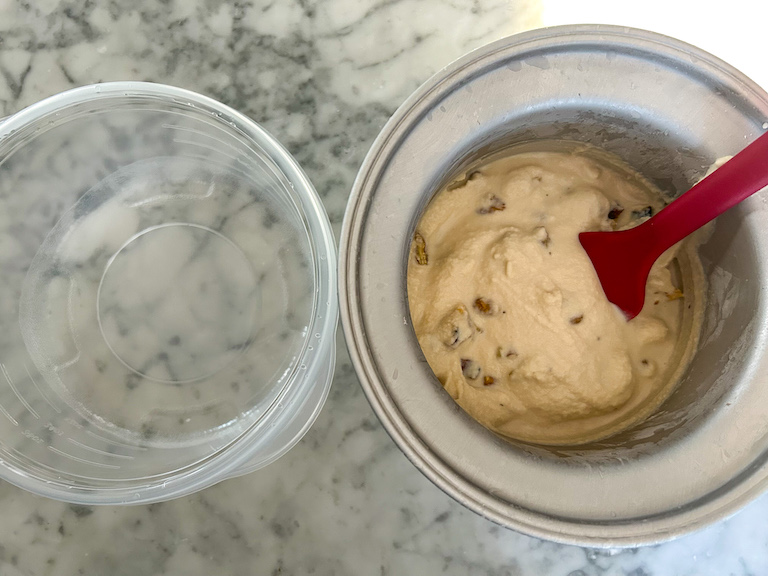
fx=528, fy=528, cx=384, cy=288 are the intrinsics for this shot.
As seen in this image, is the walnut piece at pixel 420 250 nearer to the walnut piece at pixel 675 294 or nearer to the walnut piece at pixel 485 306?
the walnut piece at pixel 485 306

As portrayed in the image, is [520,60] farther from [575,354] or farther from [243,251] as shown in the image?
[243,251]

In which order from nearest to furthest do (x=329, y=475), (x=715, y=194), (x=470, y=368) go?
(x=715, y=194), (x=470, y=368), (x=329, y=475)

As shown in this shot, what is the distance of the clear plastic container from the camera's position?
25.0 inches

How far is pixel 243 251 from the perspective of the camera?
0.67 metres

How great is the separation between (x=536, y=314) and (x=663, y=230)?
130 mm

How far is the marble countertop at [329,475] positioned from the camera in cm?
61

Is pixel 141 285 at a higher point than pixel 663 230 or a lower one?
higher

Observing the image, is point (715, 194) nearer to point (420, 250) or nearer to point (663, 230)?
point (663, 230)

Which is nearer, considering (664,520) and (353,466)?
(664,520)

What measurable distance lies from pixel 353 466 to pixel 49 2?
697 millimetres

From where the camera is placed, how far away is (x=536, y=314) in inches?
19.4

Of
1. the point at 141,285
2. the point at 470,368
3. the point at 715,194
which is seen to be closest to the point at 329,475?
the point at 470,368

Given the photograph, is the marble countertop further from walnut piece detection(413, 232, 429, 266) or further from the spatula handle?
the spatula handle

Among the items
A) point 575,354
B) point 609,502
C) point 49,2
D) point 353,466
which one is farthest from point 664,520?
point 49,2
